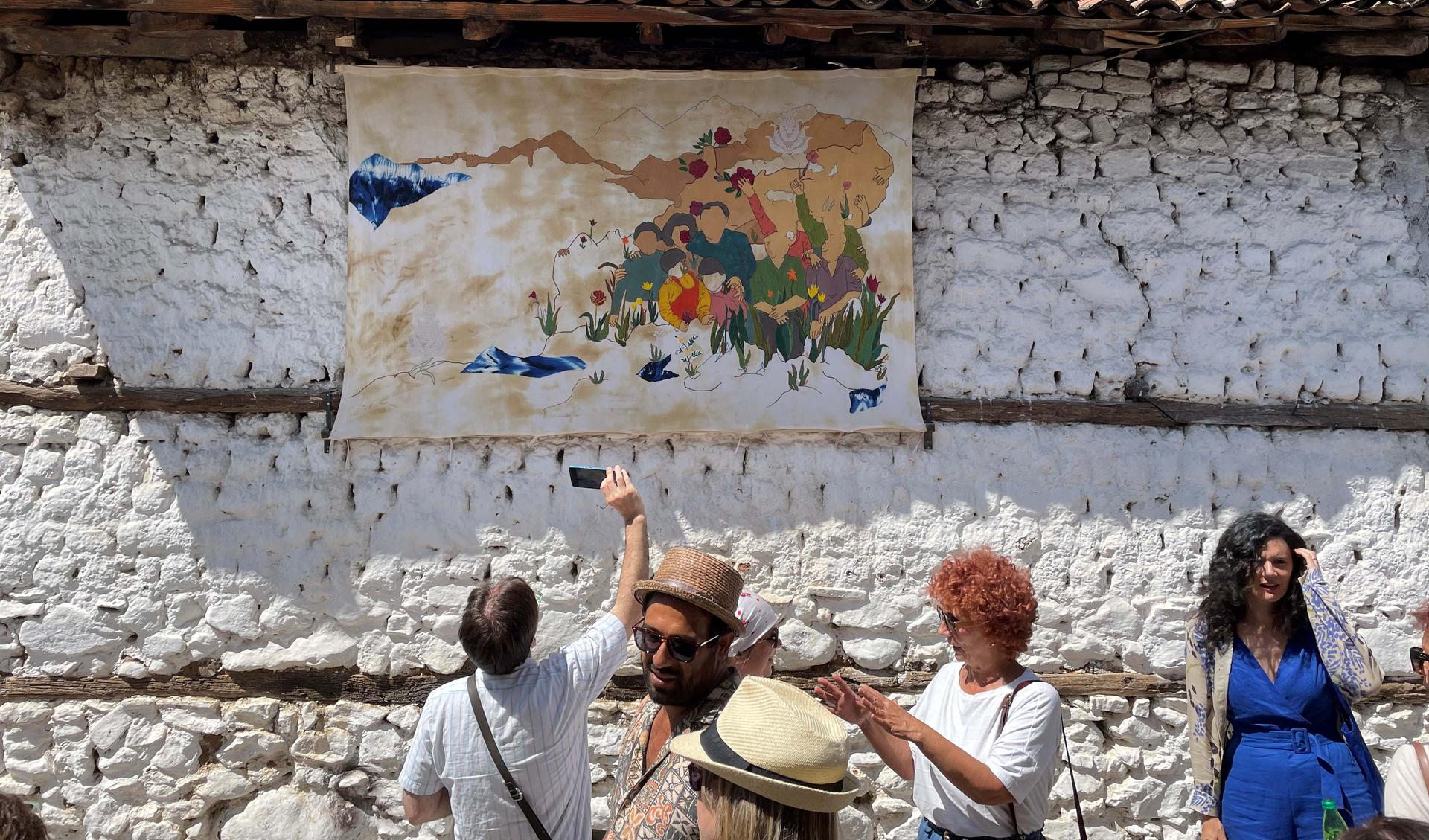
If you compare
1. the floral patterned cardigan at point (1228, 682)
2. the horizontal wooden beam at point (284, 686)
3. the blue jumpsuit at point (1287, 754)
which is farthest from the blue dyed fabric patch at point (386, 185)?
the blue jumpsuit at point (1287, 754)

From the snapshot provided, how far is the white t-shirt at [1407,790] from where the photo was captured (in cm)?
253

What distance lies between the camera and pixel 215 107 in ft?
15.3

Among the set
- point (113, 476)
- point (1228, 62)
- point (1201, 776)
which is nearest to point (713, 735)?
point (1201, 776)

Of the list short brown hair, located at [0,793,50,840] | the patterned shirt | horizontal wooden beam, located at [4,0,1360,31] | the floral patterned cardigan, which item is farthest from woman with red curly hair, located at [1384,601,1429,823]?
horizontal wooden beam, located at [4,0,1360,31]

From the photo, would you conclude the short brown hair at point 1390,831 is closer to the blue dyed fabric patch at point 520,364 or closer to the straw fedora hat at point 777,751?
the straw fedora hat at point 777,751

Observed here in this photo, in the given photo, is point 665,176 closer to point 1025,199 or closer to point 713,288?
point 713,288

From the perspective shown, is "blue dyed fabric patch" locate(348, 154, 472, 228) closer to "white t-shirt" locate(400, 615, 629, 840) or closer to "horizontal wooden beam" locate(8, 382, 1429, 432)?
"horizontal wooden beam" locate(8, 382, 1429, 432)

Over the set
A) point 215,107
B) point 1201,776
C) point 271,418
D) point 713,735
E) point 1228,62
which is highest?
point 1228,62

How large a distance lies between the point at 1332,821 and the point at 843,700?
175 cm

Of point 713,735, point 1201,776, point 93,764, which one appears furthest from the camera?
point 93,764

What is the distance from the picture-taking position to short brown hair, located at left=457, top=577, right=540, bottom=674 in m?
2.74

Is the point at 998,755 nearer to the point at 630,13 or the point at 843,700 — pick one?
the point at 843,700

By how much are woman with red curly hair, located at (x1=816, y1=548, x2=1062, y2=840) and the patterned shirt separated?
0.39m

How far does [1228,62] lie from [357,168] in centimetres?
392
